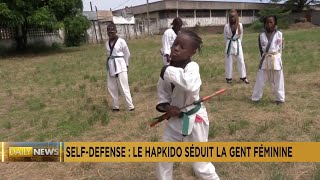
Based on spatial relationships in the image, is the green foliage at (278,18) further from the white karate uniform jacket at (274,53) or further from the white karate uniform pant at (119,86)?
the white karate uniform pant at (119,86)

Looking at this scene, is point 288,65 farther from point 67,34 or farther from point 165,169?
point 67,34

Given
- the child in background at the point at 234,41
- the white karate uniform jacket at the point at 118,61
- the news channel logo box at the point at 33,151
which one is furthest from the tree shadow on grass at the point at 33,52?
the news channel logo box at the point at 33,151

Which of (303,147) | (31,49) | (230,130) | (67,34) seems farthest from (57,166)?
(67,34)

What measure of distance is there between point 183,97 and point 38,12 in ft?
56.4

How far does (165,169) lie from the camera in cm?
326

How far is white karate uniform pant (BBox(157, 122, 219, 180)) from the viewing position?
10.4 feet

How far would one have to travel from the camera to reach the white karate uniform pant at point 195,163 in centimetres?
317

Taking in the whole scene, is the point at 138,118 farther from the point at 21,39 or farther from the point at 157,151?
the point at 21,39

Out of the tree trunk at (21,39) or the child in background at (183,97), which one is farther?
the tree trunk at (21,39)

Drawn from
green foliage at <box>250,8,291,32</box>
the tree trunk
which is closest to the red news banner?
the tree trunk

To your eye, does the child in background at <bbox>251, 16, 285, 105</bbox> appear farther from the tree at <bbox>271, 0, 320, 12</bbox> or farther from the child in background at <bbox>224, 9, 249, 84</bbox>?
the tree at <bbox>271, 0, 320, 12</bbox>

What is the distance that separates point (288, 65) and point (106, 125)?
722 centimetres

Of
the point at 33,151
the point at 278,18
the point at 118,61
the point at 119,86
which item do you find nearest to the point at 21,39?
the point at 119,86

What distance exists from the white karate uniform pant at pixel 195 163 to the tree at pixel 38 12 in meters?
16.4
